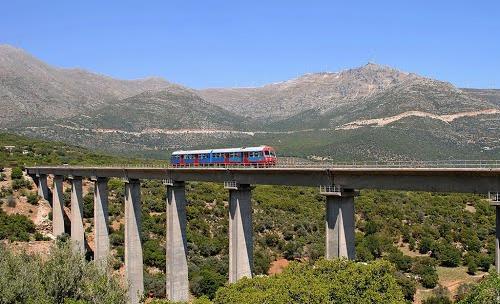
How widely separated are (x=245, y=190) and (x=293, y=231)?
85.4 ft

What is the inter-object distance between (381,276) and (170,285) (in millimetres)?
18727

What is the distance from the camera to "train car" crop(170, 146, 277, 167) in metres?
36.9

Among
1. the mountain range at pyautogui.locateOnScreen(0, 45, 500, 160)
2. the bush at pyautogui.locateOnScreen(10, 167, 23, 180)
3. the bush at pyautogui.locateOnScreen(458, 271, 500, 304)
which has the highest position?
the mountain range at pyautogui.locateOnScreen(0, 45, 500, 160)

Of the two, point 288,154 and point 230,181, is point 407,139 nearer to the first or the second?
point 288,154

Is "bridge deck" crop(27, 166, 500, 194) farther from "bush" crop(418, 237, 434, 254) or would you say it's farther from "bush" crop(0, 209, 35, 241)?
"bush" crop(418, 237, 434, 254)

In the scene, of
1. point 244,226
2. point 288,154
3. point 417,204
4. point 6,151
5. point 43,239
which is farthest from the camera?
point 288,154

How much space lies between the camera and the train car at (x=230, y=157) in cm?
3688

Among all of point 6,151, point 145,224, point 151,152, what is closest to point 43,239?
point 145,224

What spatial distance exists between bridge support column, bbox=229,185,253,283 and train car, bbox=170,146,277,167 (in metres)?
2.91

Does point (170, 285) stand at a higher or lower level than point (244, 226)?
lower

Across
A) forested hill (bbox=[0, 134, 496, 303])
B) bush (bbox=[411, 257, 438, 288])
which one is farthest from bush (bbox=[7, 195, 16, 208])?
bush (bbox=[411, 257, 438, 288])

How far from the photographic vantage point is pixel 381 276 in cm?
2642

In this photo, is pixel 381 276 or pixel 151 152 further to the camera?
pixel 151 152

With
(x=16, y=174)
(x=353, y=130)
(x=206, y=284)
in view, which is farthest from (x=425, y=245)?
(x=353, y=130)
